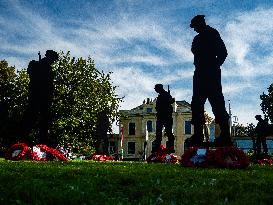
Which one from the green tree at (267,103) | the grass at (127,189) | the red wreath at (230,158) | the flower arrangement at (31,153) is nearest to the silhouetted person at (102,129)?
the flower arrangement at (31,153)

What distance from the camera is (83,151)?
44.6 metres

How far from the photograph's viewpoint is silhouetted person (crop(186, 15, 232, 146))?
423 inches

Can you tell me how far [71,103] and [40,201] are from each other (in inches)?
1604

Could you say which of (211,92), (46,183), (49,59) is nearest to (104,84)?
(49,59)

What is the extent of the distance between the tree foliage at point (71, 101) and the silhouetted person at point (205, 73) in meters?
31.8

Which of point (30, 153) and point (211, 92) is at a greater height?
point (211, 92)

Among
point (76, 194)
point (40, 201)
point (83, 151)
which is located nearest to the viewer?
point (40, 201)

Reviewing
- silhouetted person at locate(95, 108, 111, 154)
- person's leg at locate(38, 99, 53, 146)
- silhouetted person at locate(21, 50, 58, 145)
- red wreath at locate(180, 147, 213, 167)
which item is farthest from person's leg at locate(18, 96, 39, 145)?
silhouetted person at locate(95, 108, 111, 154)

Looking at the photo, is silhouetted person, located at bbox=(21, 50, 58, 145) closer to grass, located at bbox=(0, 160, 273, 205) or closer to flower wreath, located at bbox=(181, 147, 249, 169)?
flower wreath, located at bbox=(181, 147, 249, 169)

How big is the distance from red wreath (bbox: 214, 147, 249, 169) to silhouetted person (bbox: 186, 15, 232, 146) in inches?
25.3

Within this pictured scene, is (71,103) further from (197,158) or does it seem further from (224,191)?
(224,191)

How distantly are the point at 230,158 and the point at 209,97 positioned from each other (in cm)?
175

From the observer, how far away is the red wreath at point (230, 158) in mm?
9758

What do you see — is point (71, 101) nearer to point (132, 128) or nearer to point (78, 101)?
point (78, 101)
